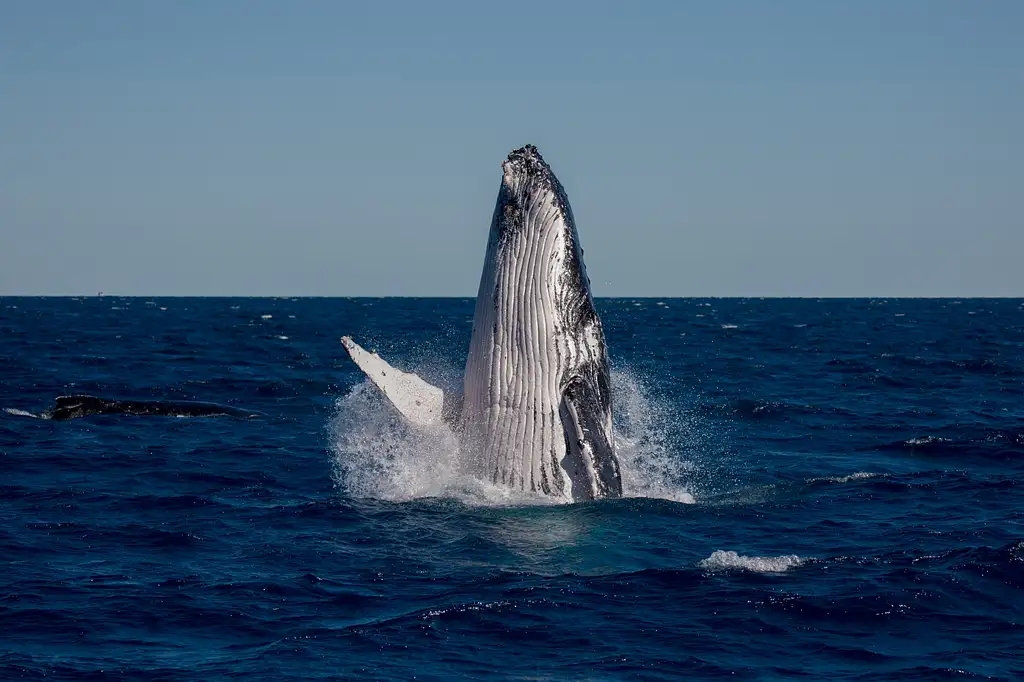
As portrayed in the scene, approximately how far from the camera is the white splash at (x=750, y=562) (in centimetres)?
1060

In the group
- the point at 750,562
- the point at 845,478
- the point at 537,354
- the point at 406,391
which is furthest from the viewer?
the point at 845,478

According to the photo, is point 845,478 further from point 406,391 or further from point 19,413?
point 19,413

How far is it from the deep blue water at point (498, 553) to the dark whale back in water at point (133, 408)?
0.59m

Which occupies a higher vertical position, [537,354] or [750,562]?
[537,354]

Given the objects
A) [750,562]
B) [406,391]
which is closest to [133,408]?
[406,391]

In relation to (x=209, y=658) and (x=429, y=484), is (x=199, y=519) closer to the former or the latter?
(x=429, y=484)

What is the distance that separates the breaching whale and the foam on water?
341 millimetres

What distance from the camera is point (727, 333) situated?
5575cm

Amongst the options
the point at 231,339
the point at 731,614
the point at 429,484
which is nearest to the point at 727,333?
the point at 231,339

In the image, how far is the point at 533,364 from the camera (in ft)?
40.9

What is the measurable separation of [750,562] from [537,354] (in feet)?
10.1

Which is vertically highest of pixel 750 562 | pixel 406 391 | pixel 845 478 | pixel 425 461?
pixel 406 391

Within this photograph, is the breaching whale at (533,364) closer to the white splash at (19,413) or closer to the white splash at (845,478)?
the white splash at (845,478)

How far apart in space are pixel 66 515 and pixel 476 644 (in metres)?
Answer: 6.35
